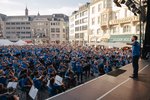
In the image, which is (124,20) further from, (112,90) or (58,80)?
(112,90)

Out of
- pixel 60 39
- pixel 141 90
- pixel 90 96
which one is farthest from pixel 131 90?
pixel 60 39

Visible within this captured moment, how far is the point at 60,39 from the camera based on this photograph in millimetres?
114250

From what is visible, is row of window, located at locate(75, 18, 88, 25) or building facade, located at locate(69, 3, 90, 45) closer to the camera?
building facade, located at locate(69, 3, 90, 45)

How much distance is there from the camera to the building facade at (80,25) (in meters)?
73.8

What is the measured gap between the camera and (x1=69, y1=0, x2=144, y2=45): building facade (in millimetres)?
44806

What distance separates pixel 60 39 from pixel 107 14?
63.6m

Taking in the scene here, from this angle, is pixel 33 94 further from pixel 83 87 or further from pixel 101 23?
pixel 101 23

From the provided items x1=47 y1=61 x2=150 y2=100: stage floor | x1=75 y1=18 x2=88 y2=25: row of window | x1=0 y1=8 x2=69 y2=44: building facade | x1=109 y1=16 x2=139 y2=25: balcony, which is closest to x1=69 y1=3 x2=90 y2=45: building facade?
x1=75 y1=18 x2=88 y2=25: row of window

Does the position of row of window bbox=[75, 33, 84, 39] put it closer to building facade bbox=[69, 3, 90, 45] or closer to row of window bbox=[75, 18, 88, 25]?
building facade bbox=[69, 3, 90, 45]

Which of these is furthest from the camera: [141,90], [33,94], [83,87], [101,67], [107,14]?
[107,14]

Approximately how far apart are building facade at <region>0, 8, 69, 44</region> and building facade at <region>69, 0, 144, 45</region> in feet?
152

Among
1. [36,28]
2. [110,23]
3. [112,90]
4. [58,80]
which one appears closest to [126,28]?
[110,23]

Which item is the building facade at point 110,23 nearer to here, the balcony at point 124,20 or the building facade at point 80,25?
the balcony at point 124,20

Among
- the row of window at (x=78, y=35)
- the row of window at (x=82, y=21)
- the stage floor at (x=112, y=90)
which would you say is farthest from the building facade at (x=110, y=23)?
the stage floor at (x=112, y=90)
